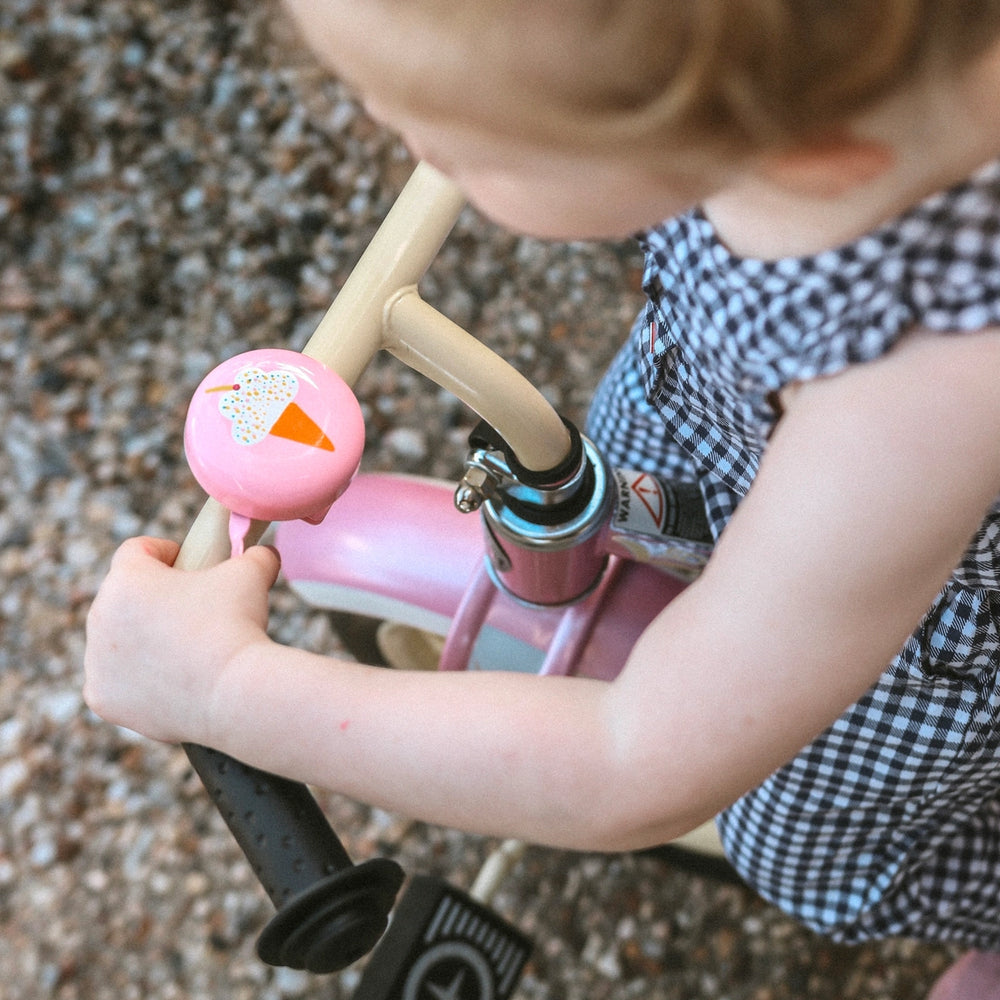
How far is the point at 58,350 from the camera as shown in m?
1.29

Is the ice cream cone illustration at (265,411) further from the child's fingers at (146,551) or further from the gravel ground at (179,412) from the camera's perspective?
the gravel ground at (179,412)

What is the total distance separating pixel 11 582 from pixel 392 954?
30.4 inches

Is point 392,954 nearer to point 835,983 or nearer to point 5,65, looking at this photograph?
point 835,983

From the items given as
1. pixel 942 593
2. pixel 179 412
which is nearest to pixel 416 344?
pixel 942 593

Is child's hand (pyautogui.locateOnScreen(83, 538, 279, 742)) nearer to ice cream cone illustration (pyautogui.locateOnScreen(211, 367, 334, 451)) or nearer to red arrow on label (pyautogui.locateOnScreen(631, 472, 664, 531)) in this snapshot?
ice cream cone illustration (pyautogui.locateOnScreen(211, 367, 334, 451))

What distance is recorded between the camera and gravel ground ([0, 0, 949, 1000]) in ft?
3.43

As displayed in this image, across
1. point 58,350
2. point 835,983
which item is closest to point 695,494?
point 835,983

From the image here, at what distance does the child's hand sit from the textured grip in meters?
0.02

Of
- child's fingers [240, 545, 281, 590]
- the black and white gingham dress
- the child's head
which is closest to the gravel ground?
the black and white gingham dress

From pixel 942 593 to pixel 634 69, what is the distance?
371 mm

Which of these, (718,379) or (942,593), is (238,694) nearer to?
(718,379)

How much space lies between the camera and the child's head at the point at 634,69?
30 centimetres

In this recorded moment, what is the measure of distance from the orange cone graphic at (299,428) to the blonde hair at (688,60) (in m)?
0.14

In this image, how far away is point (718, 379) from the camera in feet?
1.64
